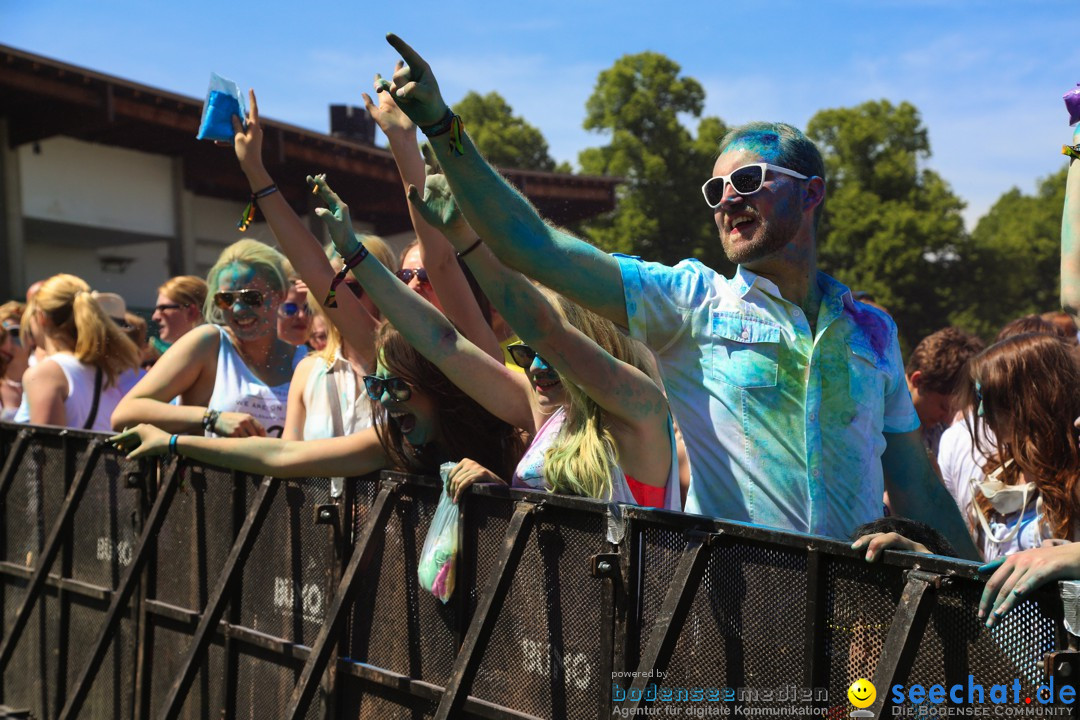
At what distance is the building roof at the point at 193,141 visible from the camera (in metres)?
12.8

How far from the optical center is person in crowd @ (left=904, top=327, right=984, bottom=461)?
17.7 ft

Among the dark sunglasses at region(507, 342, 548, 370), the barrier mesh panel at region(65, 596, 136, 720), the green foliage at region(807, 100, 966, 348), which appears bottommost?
the barrier mesh panel at region(65, 596, 136, 720)

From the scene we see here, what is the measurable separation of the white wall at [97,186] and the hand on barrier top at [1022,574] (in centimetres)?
1446

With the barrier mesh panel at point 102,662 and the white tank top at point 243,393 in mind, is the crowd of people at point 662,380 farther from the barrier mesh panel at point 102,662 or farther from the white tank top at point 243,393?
the barrier mesh panel at point 102,662

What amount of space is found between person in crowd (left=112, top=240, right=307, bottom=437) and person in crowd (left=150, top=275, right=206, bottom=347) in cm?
94

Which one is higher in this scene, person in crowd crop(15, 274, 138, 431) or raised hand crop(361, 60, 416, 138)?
raised hand crop(361, 60, 416, 138)

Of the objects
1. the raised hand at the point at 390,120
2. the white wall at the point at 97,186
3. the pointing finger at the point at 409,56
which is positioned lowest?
the pointing finger at the point at 409,56

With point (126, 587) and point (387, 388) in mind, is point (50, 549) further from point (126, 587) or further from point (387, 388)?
point (387, 388)

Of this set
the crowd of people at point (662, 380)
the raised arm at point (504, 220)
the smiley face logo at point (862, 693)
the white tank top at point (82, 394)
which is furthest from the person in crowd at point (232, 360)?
the smiley face logo at point (862, 693)

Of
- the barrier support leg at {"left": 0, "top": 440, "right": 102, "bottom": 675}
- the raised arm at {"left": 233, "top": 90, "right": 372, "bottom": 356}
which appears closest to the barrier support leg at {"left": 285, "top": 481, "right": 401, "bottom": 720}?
the raised arm at {"left": 233, "top": 90, "right": 372, "bottom": 356}

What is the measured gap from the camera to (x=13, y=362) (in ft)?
26.1

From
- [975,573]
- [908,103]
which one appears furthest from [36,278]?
[908,103]

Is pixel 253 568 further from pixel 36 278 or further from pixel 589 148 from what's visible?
pixel 589 148

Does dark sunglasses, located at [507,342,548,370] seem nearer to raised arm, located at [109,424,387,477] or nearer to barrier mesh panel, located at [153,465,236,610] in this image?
raised arm, located at [109,424,387,477]
